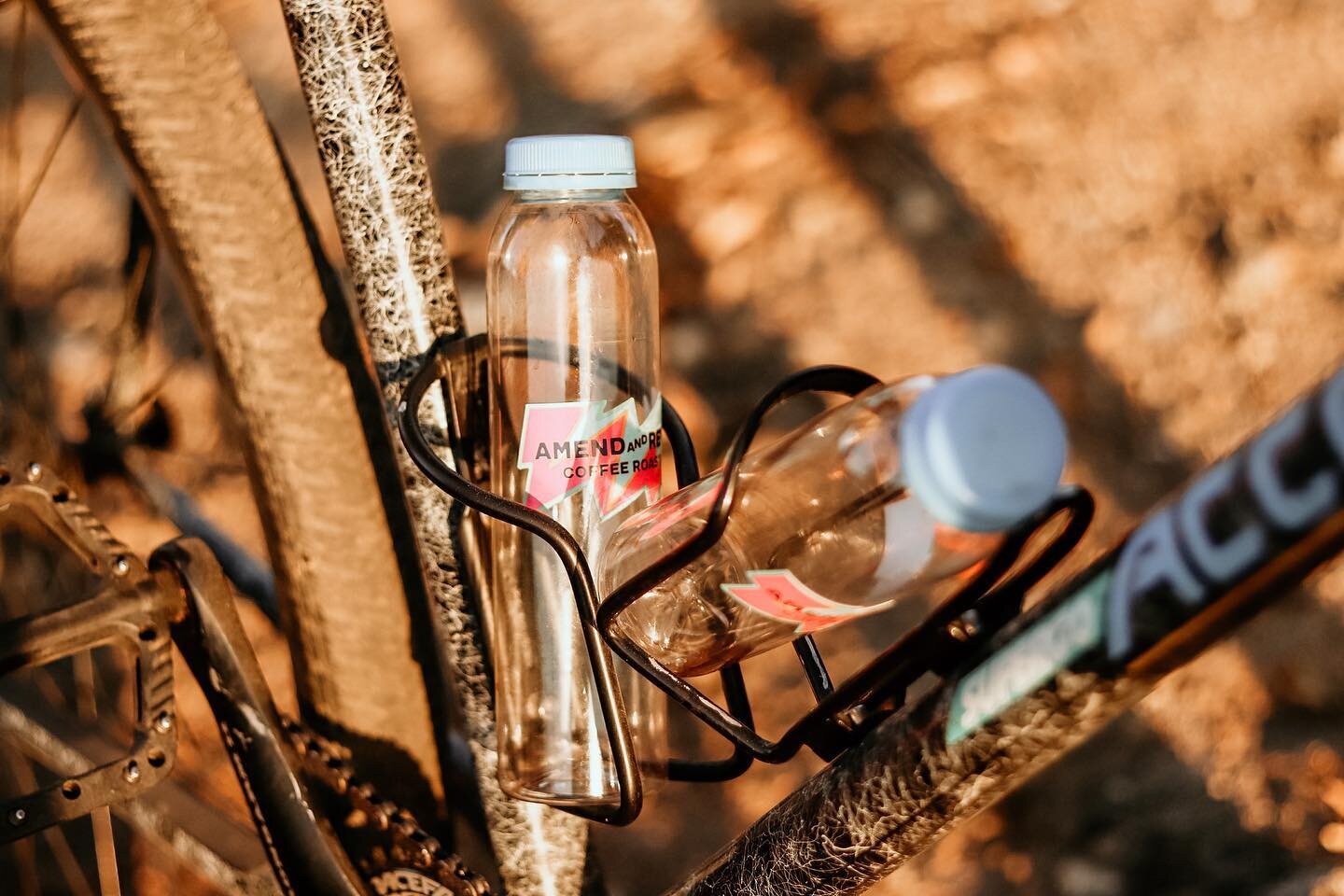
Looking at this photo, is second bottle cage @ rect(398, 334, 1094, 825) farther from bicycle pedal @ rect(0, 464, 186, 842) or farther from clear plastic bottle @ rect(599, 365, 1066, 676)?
bicycle pedal @ rect(0, 464, 186, 842)

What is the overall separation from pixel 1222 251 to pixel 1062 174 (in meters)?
0.12

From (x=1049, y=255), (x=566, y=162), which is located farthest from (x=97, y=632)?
(x=1049, y=255)

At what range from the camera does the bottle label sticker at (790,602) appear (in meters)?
0.39

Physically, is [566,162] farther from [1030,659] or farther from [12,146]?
[12,146]

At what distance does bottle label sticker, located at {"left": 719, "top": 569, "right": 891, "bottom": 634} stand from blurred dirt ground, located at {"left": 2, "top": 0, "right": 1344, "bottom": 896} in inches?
14.3

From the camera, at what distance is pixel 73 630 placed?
53 centimetres

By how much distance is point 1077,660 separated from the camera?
13.3 inches

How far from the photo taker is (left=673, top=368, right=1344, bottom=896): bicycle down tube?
0.91 ft

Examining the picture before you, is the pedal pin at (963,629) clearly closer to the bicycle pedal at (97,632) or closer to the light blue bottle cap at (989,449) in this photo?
the light blue bottle cap at (989,449)

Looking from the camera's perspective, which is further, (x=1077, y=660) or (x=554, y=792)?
(x=554, y=792)

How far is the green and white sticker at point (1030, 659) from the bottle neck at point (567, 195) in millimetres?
258

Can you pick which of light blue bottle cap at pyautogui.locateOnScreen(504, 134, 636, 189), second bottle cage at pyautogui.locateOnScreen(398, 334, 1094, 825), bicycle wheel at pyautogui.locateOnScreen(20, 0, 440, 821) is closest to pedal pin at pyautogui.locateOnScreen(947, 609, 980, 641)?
second bottle cage at pyautogui.locateOnScreen(398, 334, 1094, 825)

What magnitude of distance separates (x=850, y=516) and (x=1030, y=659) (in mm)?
84

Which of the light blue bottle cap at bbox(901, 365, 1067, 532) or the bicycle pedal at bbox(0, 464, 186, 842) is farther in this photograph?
the bicycle pedal at bbox(0, 464, 186, 842)
